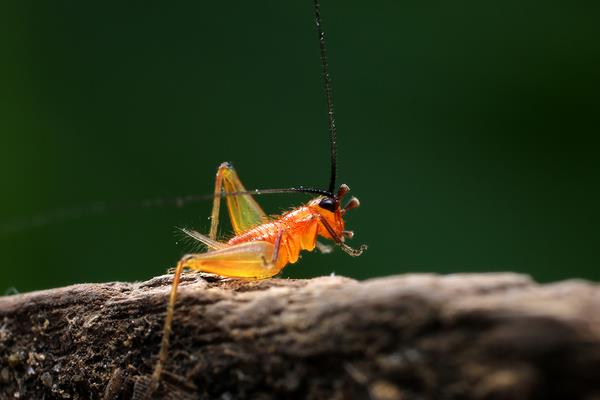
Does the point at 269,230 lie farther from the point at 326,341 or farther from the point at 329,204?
the point at 326,341

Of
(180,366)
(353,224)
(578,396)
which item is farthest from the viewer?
(353,224)

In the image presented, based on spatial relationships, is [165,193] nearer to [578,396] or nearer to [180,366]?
[180,366]

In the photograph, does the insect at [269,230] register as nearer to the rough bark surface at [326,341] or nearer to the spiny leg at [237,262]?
the spiny leg at [237,262]

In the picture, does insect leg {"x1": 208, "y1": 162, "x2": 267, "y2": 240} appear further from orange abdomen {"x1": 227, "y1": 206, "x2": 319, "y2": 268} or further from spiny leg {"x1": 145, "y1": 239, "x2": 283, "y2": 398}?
spiny leg {"x1": 145, "y1": 239, "x2": 283, "y2": 398}

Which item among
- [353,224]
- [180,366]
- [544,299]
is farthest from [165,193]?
[544,299]

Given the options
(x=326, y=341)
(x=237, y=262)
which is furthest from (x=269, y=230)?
(x=326, y=341)
